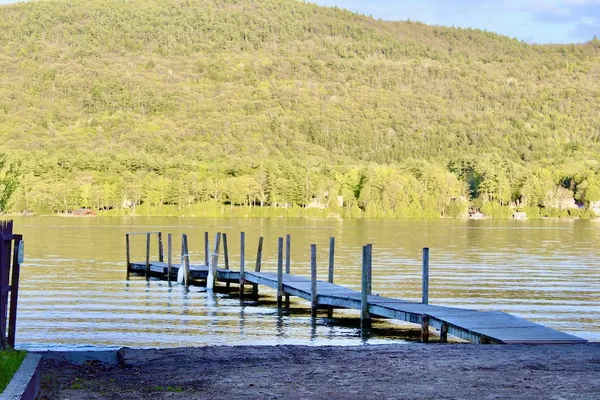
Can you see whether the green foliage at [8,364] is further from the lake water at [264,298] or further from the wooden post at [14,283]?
the lake water at [264,298]

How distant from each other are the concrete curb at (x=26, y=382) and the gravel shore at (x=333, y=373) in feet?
0.87

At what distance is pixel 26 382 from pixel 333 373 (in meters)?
3.34

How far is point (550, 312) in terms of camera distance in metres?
24.4

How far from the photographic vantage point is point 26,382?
791 cm

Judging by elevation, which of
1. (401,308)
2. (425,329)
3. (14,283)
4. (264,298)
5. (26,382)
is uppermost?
(14,283)

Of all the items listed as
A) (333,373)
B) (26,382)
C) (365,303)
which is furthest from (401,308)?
(26,382)

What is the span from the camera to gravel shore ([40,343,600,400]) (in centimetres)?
884

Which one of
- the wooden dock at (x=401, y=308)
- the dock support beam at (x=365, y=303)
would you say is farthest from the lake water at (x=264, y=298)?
the wooden dock at (x=401, y=308)

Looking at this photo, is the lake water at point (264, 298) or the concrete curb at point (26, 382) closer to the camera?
the concrete curb at point (26, 382)

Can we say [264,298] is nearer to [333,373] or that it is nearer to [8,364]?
[333,373]

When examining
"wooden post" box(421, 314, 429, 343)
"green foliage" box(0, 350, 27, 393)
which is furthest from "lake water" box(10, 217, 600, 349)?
"green foliage" box(0, 350, 27, 393)

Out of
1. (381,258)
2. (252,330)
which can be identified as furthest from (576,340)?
(381,258)

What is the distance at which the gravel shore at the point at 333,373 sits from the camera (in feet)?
29.0

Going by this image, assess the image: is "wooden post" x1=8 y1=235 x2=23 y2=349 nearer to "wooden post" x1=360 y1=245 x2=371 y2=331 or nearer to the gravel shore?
the gravel shore
